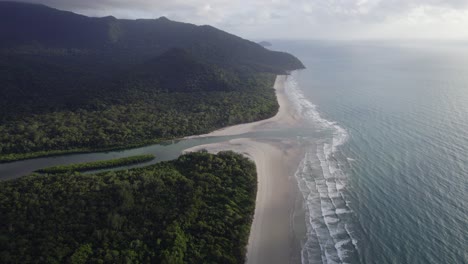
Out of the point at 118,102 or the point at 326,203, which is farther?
the point at 118,102

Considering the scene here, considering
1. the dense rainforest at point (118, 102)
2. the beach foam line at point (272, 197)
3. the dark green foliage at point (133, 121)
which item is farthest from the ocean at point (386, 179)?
the dense rainforest at point (118, 102)

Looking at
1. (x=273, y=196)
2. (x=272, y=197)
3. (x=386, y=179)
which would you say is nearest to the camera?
(x=272, y=197)

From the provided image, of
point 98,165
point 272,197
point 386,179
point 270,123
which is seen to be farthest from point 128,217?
point 270,123

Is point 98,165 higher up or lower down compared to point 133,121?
lower down

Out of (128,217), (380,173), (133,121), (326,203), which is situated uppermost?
(133,121)

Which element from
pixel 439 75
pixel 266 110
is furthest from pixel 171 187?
pixel 439 75

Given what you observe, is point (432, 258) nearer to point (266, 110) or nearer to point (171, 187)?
point (171, 187)

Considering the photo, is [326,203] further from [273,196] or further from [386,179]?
[386,179]

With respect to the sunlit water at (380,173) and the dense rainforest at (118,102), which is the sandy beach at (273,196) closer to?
the sunlit water at (380,173)
